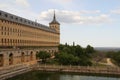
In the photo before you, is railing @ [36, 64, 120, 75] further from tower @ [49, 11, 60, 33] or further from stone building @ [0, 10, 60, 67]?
tower @ [49, 11, 60, 33]

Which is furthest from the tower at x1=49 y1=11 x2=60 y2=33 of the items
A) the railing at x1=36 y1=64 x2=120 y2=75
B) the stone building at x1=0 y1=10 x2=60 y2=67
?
the railing at x1=36 y1=64 x2=120 y2=75

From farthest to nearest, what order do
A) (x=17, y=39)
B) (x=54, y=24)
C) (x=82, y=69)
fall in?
(x=54, y=24), (x=17, y=39), (x=82, y=69)

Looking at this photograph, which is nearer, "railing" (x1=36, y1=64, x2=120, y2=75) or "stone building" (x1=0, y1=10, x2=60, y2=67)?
"railing" (x1=36, y1=64, x2=120, y2=75)

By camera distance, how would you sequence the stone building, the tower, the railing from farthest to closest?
the tower
the stone building
the railing

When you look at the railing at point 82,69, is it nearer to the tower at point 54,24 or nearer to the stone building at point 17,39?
the stone building at point 17,39

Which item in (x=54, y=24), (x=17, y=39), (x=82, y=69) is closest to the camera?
(x=82, y=69)

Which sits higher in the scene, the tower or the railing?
the tower

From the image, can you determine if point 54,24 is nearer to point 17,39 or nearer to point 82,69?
point 17,39

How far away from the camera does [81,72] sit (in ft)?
193

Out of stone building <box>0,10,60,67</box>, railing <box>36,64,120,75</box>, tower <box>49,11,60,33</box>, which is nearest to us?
railing <box>36,64,120,75</box>

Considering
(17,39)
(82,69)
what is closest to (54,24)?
(17,39)

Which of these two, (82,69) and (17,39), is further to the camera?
(17,39)

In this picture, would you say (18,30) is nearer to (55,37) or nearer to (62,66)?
(62,66)

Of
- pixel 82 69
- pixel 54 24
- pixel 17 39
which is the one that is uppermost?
pixel 54 24
